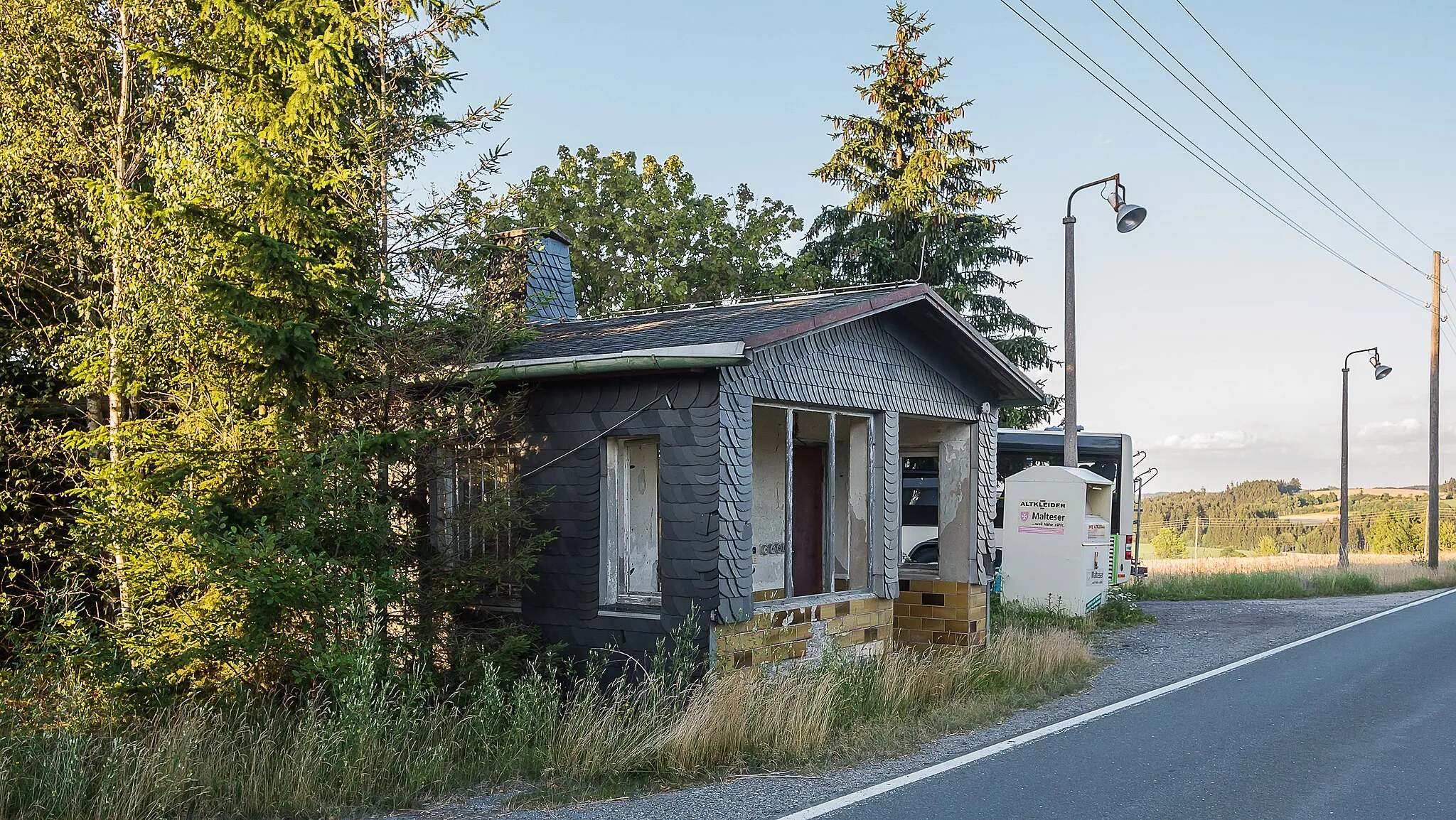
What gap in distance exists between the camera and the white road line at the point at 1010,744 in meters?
6.33

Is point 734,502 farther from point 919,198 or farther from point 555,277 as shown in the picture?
point 919,198

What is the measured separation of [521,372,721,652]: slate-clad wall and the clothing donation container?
9459mm

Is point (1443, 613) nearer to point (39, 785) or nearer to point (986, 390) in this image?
point (986, 390)

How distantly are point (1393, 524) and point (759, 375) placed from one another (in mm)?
56409

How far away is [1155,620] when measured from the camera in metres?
17.4

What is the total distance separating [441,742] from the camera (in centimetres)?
723

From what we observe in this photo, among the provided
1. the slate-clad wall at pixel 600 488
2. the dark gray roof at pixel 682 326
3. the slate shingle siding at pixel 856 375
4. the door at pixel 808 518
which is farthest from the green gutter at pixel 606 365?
the door at pixel 808 518

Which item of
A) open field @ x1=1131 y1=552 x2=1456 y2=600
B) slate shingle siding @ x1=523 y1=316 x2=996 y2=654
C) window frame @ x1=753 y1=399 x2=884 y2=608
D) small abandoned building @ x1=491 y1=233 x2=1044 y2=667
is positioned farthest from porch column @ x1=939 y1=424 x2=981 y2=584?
open field @ x1=1131 y1=552 x2=1456 y2=600

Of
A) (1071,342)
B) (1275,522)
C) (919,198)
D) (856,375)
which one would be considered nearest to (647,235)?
(919,198)

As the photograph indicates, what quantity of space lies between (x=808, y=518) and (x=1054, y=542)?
5169mm

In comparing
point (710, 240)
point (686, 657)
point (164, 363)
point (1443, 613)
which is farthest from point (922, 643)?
point (710, 240)

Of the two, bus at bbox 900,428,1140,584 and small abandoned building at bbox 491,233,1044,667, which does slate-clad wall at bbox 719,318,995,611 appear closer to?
small abandoned building at bbox 491,233,1044,667

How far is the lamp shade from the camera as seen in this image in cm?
1572

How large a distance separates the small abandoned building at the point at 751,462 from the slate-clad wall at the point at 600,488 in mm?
16
